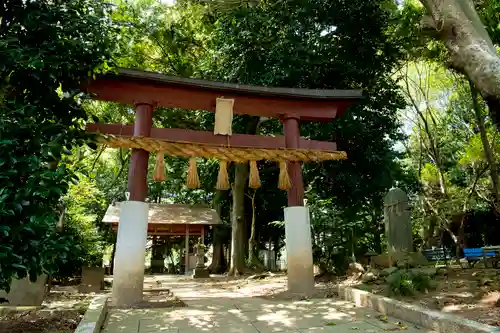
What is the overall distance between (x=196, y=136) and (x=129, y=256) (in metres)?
2.85

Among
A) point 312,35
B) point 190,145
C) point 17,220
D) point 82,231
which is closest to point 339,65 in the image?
point 312,35

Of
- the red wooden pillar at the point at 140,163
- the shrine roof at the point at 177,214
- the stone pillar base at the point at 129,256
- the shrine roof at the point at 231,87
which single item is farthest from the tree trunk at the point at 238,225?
the red wooden pillar at the point at 140,163

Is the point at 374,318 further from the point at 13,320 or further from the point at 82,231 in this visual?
the point at 82,231

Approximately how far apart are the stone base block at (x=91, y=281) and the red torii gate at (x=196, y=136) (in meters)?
4.54

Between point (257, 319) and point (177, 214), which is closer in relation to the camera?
point (257, 319)

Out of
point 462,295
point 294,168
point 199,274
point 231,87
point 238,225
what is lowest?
point 199,274

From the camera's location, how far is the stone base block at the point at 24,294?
21.9ft

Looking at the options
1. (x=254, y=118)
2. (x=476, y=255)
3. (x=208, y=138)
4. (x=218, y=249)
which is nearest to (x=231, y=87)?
(x=208, y=138)

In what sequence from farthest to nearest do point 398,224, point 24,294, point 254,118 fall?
point 254,118 → point 398,224 → point 24,294

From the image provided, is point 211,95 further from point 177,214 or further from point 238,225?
point 177,214

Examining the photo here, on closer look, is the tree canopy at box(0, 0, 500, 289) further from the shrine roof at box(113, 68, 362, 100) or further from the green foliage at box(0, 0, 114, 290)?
the shrine roof at box(113, 68, 362, 100)

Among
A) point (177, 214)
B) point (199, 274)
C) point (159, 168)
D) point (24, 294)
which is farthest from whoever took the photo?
point (177, 214)

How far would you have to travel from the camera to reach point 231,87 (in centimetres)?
806

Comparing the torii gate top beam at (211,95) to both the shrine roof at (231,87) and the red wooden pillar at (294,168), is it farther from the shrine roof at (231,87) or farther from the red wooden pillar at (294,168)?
the red wooden pillar at (294,168)
